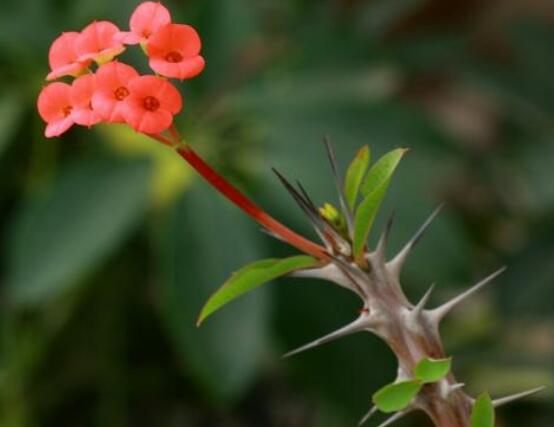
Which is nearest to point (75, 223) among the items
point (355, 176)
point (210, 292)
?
point (210, 292)

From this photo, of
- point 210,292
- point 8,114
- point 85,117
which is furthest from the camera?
point 8,114

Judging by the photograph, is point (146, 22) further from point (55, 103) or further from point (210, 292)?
point (210, 292)

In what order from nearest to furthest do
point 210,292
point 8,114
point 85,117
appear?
point 85,117 → point 210,292 → point 8,114

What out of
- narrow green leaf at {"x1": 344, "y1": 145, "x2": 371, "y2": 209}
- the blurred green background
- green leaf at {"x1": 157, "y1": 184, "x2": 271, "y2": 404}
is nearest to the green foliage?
the blurred green background

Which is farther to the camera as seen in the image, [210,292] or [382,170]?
[210,292]

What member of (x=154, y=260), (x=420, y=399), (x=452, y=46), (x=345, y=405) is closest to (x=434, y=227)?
(x=345, y=405)

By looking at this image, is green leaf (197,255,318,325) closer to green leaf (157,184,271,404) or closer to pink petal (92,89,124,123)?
pink petal (92,89,124,123)
